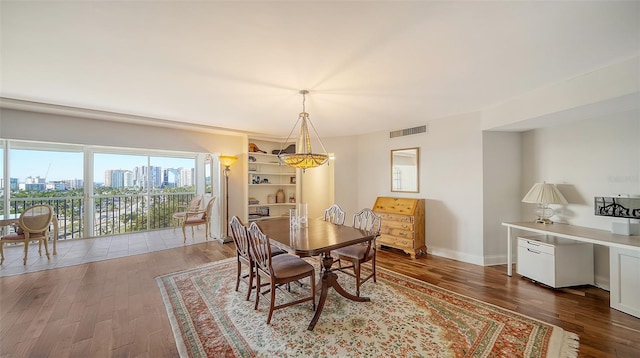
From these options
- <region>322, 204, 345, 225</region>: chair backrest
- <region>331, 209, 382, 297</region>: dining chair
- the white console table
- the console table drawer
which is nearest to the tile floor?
<region>322, 204, 345, 225</region>: chair backrest

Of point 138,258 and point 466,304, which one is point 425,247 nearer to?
point 466,304

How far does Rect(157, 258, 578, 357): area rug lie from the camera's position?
1911mm

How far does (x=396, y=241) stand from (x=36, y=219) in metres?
6.21

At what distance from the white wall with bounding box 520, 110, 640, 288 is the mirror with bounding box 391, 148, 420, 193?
174cm

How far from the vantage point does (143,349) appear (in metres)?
1.94

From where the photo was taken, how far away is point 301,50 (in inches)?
78.9

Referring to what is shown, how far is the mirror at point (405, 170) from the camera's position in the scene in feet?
15.1

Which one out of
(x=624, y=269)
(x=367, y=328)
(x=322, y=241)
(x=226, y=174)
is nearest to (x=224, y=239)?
(x=226, y=174)

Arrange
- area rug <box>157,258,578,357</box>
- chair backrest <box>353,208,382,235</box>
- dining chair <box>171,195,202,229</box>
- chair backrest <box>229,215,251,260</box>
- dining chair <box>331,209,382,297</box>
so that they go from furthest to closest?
dining chair <box>171,195,202,229</box> → chair backrest <box>353,208,382,235</box> → dining chair <box>331,209,382,297</box> → chair backrest <box>229,215,251,260</box> → area rug <box>157,258,578,357</box>

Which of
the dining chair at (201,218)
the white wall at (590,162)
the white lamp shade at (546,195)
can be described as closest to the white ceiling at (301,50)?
the white wall at (590,162)

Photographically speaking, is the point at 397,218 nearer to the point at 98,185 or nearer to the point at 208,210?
the point at 208,210

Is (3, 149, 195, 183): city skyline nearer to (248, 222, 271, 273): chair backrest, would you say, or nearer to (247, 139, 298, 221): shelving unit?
(247, 139, 298, 221): shelving unit

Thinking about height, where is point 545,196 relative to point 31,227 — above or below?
above

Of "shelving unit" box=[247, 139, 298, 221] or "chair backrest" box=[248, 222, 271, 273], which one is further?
"shelving unit" box=[247, 139, 298, 221]
